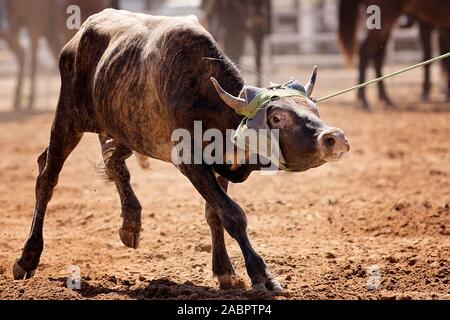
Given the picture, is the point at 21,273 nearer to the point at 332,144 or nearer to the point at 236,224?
the point at 236,224

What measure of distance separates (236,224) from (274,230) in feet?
6.84

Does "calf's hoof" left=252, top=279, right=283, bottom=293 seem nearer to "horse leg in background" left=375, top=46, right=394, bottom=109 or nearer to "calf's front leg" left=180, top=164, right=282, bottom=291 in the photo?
"calf's front leg" left=180, top=164, right=282, bottom=291

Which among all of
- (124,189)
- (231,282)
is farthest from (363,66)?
(231,282)

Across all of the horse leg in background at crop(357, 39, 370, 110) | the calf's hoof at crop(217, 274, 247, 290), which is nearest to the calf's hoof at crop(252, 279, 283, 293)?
the calf's hoof at crop(217, 274, 247, 290)

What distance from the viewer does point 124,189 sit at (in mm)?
5707

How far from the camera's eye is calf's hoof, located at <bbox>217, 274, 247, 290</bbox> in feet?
16.2

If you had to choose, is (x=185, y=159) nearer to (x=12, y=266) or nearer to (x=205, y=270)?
(x=205, y=270)

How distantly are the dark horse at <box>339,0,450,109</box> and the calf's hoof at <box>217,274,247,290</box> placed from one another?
886 cm

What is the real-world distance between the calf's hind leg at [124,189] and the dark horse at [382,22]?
320 inches

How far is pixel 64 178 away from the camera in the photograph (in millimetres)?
9086

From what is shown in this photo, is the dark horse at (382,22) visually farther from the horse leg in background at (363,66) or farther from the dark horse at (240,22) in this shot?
the dark horse at (240,22)

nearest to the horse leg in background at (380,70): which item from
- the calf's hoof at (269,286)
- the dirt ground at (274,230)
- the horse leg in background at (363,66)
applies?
the horse leg in background at (363,66)
